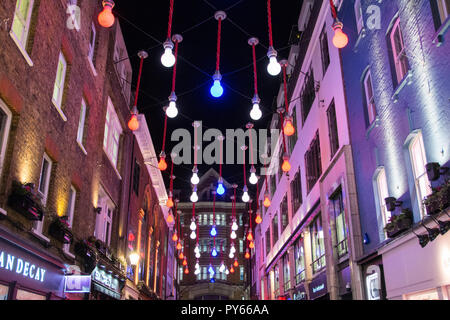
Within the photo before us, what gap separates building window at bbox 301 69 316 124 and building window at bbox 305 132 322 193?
214cm

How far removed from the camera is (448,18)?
810cm

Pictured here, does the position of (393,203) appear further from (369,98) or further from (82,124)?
(82,124)

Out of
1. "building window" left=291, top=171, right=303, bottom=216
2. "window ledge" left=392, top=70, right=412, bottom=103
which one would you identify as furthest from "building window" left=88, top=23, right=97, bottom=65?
"building window" left=291, top=171, right=303, bottom=216

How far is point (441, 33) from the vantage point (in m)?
8.49

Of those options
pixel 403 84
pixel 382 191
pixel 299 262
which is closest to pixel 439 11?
pixel 403 84

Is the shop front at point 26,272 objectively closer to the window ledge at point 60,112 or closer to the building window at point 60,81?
the window ledge at point 60,112

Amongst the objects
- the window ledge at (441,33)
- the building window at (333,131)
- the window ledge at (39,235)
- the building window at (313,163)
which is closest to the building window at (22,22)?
the window ledge at (39,235)

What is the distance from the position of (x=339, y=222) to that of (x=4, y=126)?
495 inches

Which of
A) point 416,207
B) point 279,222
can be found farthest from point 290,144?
point 416,207

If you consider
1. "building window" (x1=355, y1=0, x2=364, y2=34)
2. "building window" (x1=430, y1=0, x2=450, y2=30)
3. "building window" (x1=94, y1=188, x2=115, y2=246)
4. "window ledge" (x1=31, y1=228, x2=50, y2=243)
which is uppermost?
"building window" (x1=355, y1=0, x2=364, y2=34)

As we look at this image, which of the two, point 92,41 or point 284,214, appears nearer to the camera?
point 92,41

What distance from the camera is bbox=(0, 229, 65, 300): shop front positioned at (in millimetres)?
8266

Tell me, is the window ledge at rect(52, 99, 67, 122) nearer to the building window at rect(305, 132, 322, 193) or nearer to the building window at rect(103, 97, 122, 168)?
the building window at rect(103, 97, 122, 168)

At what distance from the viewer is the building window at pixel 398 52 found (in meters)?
10.9
